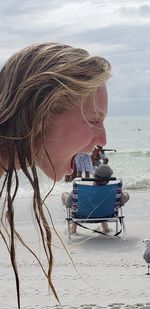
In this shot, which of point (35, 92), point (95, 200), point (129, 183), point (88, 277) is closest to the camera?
point (35, 92)

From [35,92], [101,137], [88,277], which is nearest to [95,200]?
[88,277]

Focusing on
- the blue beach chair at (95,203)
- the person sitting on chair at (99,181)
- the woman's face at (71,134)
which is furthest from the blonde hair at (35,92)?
the person sitting on chair at (99,181)

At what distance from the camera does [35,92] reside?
1.29 meters

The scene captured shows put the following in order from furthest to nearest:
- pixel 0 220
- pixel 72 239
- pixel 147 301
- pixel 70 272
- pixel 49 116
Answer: pixel 72 239
pixel 70 272
pixel 147 301
pixel 0 220
pixel 49 116

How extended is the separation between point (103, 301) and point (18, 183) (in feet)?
17.6

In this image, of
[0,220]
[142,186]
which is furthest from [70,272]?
[142,186]

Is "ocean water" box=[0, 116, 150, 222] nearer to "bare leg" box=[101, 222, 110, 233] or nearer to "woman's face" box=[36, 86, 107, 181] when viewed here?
"woman's face" box=[36, 86, 107, 181]

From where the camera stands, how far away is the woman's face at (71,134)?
1.36 metres

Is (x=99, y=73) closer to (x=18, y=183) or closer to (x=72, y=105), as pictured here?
(x=72, y=105)

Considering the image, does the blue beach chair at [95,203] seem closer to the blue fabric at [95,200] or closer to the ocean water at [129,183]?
the blue fabric at [95,200]

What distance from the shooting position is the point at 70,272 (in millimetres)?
8000

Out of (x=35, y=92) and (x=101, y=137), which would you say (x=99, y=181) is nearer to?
(x=101, y=137)

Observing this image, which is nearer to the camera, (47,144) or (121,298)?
(47,144)

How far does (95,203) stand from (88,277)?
286 cm
